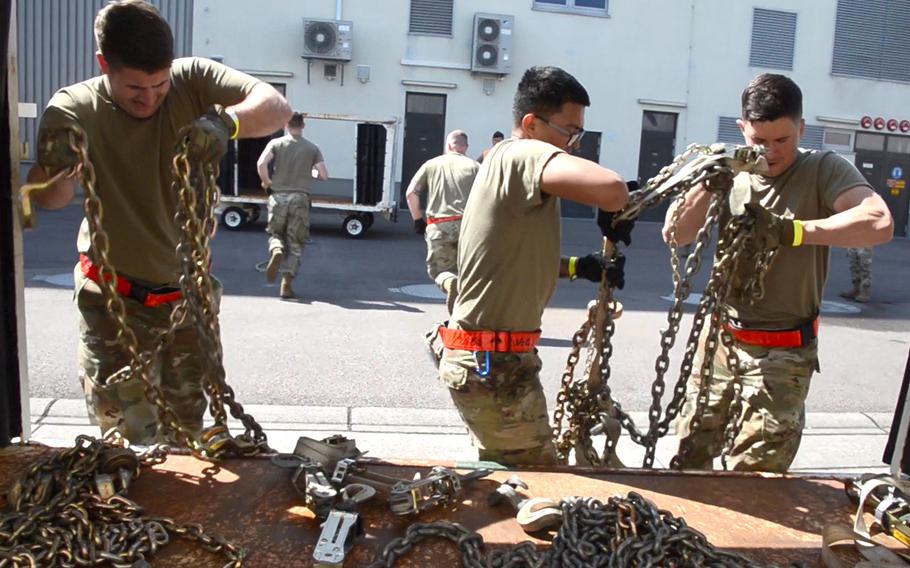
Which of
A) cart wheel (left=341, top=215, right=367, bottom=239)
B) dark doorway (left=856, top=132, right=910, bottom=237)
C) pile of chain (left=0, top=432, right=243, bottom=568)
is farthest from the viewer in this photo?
dark doorway (left=856, top=132, right=910, bottom=237)

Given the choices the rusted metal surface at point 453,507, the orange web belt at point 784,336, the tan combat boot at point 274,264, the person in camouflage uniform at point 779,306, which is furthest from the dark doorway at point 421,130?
the rusted metal surface at point 453,507

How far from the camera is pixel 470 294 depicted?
3.07 metres

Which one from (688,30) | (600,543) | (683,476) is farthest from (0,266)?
(688,30)

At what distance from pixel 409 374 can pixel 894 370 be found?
4524 millimetres

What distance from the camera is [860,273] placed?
37.2 ft

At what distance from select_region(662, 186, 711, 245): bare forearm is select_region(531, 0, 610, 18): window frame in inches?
706

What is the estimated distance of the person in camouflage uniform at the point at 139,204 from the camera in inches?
122

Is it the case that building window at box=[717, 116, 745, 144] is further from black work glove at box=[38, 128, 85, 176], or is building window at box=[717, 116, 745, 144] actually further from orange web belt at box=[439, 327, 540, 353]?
black work glove at box=[38, 128, 85, 176]

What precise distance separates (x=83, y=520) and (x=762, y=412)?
2.64 m

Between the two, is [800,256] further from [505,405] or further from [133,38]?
[133,38]

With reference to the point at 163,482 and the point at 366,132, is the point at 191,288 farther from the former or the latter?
the point at 366,132

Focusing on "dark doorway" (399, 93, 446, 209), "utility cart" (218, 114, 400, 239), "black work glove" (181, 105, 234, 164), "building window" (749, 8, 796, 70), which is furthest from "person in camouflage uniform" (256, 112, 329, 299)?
"building window" (749, 8, 796, 70)

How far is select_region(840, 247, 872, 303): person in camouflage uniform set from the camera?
37.0 ft

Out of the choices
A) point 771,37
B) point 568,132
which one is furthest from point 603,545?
point 771,37
